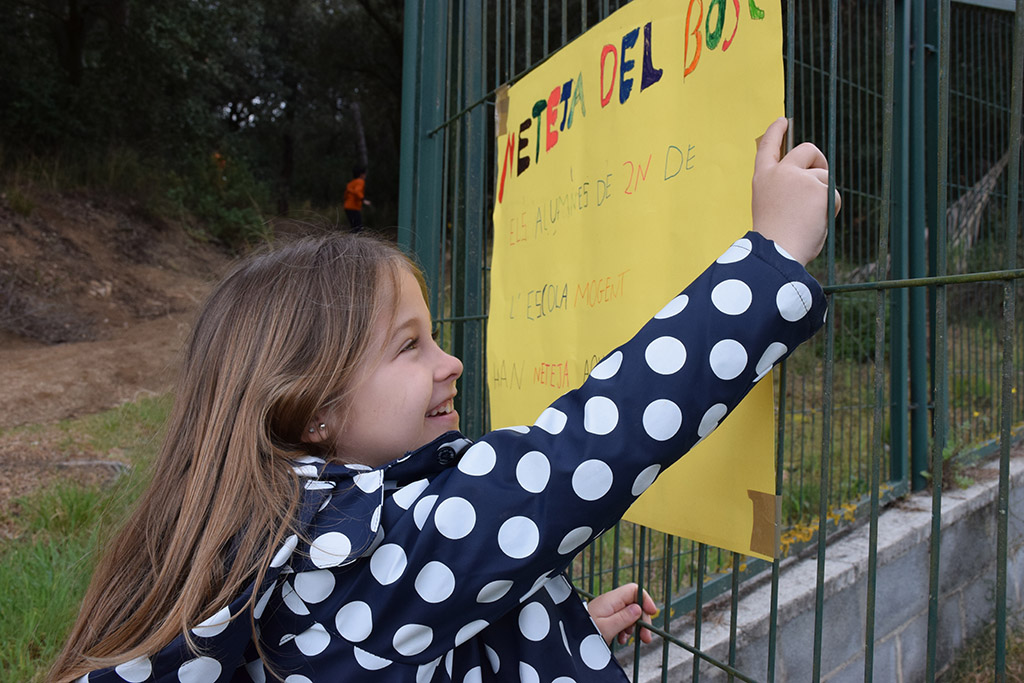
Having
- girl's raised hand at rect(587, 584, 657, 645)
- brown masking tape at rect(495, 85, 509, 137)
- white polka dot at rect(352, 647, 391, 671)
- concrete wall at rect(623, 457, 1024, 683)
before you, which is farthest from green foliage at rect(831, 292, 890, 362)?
white polka dot at rect(352, 647, 391, 671)

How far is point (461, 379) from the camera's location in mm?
1920

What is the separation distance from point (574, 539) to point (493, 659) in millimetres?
247

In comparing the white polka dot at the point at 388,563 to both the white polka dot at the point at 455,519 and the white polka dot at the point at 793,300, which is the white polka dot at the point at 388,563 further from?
the white polka dot at the point at 793,300

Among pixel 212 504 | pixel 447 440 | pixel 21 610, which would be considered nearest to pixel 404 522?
pixel 447 440

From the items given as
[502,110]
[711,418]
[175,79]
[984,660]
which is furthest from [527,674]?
[175,79]

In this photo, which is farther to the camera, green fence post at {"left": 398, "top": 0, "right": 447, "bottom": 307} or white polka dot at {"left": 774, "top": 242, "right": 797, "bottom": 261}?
green fence post at {"left": 398, "top": 0, "right": 447, "bottom": 307}

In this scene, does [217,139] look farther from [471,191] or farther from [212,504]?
[212,504]

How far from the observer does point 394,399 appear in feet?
3.50

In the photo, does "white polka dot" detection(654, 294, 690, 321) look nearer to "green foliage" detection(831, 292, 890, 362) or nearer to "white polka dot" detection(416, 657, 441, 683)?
"white polka dot" detection(416, 657, 441, 683)

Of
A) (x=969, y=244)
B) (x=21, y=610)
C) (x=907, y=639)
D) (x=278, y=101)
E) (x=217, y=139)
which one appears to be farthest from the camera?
(x=278, y=101)

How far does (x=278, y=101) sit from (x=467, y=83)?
18419mm

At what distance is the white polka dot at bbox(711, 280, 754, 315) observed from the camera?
809 mm

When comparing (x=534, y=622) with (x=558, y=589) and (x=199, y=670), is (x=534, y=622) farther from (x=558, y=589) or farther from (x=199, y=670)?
(x=199, y=670)

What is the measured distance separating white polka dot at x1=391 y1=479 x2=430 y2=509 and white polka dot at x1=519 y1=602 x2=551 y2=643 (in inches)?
9.2
